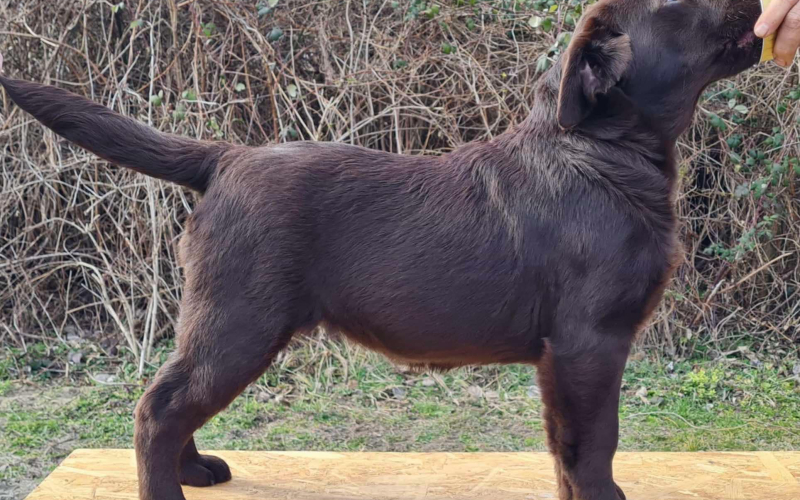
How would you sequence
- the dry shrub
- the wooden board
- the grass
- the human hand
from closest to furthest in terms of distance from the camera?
1. the human hand
2. the wooden board
3. the grass
4. the dry shrub

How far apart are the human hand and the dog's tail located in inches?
64.1

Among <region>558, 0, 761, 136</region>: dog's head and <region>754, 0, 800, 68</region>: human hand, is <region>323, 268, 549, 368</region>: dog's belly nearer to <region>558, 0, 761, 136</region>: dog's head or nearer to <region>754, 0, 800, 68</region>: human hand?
<region>558, 0, 761, 136</region>: dog's head

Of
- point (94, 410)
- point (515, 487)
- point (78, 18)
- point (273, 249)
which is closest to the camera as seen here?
point (273, 249)

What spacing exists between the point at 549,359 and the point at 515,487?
2.33ft

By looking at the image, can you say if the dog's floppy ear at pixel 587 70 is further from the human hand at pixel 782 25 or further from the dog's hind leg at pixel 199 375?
the dog's hind leg at pixel 199 375

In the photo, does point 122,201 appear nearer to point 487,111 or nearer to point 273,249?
point 487,111

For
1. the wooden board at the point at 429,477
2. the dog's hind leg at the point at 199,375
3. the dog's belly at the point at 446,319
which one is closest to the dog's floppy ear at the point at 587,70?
the dog's belly at the point at 446,319

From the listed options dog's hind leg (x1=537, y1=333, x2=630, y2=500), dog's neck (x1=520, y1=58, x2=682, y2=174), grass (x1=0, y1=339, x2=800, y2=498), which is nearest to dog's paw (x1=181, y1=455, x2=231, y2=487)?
dog's hind leg (x1=537, y1=333, x2=630, y2=500)

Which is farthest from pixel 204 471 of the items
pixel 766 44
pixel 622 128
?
pixel 766 44

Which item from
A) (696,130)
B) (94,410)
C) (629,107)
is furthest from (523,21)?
(94,410)

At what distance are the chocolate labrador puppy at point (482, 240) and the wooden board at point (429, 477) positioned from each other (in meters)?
0.43

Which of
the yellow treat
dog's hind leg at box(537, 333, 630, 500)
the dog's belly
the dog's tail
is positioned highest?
the yellow treat

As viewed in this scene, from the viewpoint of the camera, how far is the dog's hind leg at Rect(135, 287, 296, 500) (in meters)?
2.19

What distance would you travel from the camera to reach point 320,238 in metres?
2.25
